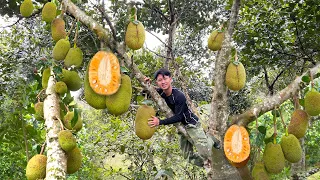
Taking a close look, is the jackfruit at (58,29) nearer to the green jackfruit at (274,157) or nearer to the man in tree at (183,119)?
the man in tree at (183,119)

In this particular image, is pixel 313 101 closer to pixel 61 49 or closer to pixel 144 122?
pixel 144 122

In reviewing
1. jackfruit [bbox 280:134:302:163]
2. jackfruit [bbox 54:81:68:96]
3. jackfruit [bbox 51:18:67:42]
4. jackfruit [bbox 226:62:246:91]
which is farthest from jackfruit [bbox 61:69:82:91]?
jackfruit [bbox 280:134:302:163]

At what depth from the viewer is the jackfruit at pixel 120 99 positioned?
5.46 ft

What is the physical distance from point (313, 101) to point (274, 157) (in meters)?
0.45

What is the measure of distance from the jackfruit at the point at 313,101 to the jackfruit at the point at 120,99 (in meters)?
1.23

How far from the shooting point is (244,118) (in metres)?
2.06

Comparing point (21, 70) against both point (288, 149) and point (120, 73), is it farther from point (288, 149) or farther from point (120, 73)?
point (288, 149)

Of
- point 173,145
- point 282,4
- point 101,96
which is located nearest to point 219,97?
point 101,96

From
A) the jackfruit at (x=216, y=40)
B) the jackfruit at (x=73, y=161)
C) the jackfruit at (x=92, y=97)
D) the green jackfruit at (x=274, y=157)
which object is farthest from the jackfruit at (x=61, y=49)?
the green jackfruit at (x=274, y=157)

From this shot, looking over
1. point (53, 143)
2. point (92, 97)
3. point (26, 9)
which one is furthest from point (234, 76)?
point (26, 9)

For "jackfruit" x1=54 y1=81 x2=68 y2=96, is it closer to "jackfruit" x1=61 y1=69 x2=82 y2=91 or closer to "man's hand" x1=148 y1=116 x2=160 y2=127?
"jackfruit" x1=61 y1=69 x2=82 y2=91

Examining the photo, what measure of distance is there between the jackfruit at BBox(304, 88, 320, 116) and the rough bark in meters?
1.61

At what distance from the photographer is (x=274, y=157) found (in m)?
2.26

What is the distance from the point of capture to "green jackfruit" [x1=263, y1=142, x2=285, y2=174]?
2.26 m
